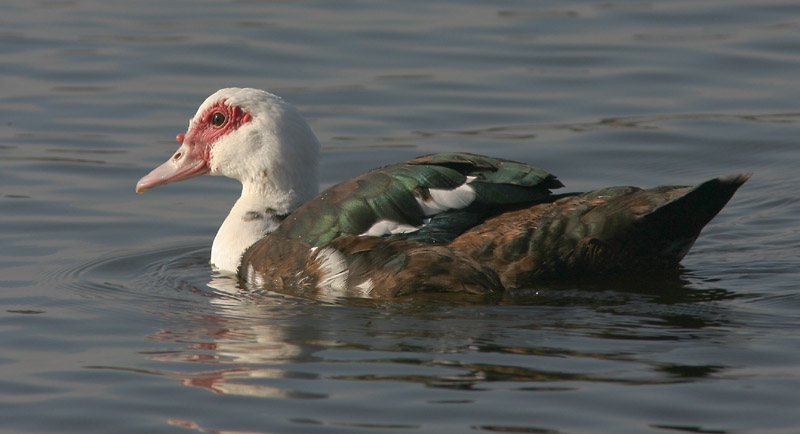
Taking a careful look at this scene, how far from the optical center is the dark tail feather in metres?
7.49

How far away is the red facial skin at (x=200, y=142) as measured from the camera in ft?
29.3

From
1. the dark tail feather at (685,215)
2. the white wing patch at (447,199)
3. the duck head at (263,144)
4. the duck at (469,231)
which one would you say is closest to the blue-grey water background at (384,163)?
the duck at (469,231)

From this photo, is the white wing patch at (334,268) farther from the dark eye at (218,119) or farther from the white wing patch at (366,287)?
the dark eye at (218,119)

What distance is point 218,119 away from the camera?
903 centimetres

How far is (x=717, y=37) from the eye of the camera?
47.9 feet

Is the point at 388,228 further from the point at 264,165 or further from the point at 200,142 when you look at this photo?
the point at 200,142

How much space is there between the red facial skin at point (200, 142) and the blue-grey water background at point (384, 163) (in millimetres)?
560

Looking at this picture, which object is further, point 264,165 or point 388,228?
point 264,165

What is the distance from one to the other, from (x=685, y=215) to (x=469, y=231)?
1.21 metres

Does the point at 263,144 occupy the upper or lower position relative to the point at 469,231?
upper

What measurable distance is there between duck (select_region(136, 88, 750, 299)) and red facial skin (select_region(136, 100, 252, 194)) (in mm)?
852

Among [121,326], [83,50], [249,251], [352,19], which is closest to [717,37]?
[352,19]

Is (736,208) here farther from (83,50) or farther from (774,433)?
(83,50)

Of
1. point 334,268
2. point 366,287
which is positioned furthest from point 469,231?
point 334,268
